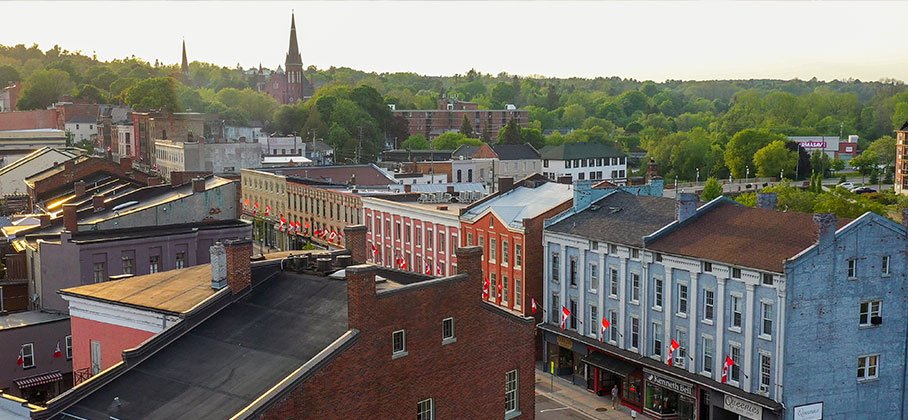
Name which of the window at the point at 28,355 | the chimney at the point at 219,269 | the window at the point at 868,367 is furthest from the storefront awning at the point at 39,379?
the window at the point at 868,367

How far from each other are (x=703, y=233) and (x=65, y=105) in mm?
147608

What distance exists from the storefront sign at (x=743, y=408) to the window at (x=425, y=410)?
20.1 metres

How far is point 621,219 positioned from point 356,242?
22674mm

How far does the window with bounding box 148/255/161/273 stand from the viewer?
1976 inches

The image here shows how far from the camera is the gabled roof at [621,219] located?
52.2m

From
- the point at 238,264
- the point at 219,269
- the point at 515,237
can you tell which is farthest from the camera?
the point at 515,237

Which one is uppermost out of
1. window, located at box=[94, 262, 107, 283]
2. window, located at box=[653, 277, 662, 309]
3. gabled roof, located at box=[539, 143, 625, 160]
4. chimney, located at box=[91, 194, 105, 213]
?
chimney, located at box=[91, 194, 105, 213]

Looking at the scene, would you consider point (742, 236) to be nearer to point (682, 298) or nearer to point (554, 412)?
point (682, 298)

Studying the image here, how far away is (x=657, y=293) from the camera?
5031 centimetres

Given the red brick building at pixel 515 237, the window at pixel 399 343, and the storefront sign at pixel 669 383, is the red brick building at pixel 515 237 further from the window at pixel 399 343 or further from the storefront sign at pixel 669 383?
the window at pixel 399 343

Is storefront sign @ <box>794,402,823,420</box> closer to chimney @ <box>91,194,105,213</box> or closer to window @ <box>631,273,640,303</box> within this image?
window @ <box>631,273,640,303</box>

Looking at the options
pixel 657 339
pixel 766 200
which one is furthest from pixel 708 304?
pixel 766 200

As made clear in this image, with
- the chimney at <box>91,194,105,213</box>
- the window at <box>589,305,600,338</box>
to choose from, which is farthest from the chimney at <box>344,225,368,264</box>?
the chimney at <box>91,194,105,213</box>

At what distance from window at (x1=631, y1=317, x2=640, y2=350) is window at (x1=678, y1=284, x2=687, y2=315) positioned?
344 centimetres
